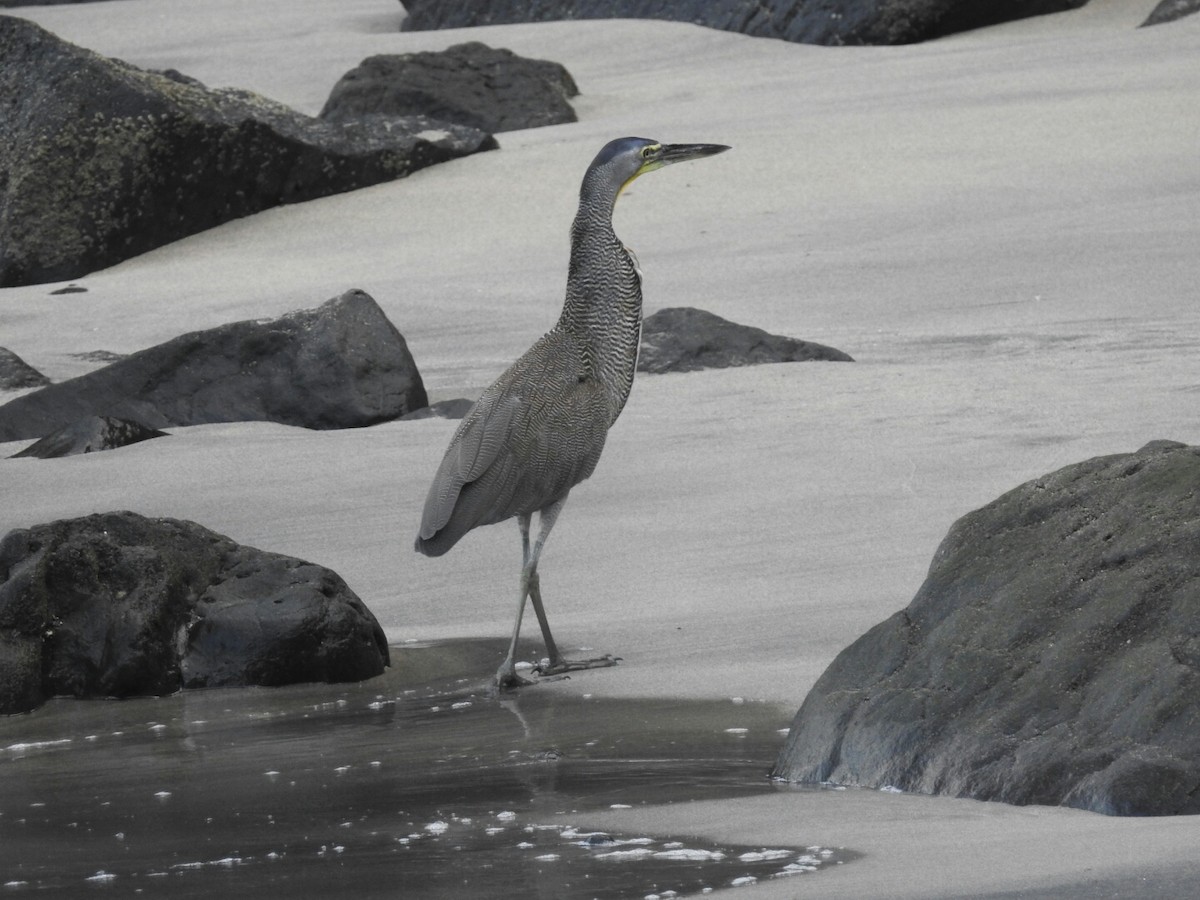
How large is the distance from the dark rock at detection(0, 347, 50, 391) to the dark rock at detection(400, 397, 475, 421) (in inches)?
88.9

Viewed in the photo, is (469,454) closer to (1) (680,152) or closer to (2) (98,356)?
(1) (680,152)

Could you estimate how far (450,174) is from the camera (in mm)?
Result: 14148

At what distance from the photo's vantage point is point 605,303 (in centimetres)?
627

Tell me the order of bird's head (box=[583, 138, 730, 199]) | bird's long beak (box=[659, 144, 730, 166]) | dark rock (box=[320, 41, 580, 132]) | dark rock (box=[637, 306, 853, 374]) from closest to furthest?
bird's head (box=[583, 138, 730, 199]), bird's long beak (box=[659, 144, 730, 166]), dark rock (box=[637, 306, 853, 374]), dark rock (box=[320, 41, 580, 132])

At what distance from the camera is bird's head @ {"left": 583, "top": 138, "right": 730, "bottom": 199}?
6.55 metres

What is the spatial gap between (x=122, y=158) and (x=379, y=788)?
31.6 feet

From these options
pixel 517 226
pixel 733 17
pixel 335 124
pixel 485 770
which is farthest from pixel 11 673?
pixel 733 17

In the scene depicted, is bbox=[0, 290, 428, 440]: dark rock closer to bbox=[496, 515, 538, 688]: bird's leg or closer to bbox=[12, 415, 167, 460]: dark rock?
bbox=[12, 415, 167, 460]: dark rock

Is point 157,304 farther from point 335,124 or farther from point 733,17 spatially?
point 733,17

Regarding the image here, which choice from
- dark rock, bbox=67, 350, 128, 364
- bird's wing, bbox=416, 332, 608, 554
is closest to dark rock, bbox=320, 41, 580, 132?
dark rock, bbox=67, 350, 128, 364

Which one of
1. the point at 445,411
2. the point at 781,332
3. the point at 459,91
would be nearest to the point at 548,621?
the point at 445,411

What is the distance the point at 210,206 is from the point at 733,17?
20.8 feet

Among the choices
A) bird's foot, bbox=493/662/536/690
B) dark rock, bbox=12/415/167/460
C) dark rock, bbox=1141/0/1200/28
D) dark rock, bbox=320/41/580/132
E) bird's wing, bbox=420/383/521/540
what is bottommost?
bird's foot, bbox=493/662/536/690

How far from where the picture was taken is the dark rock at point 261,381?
8523mm
